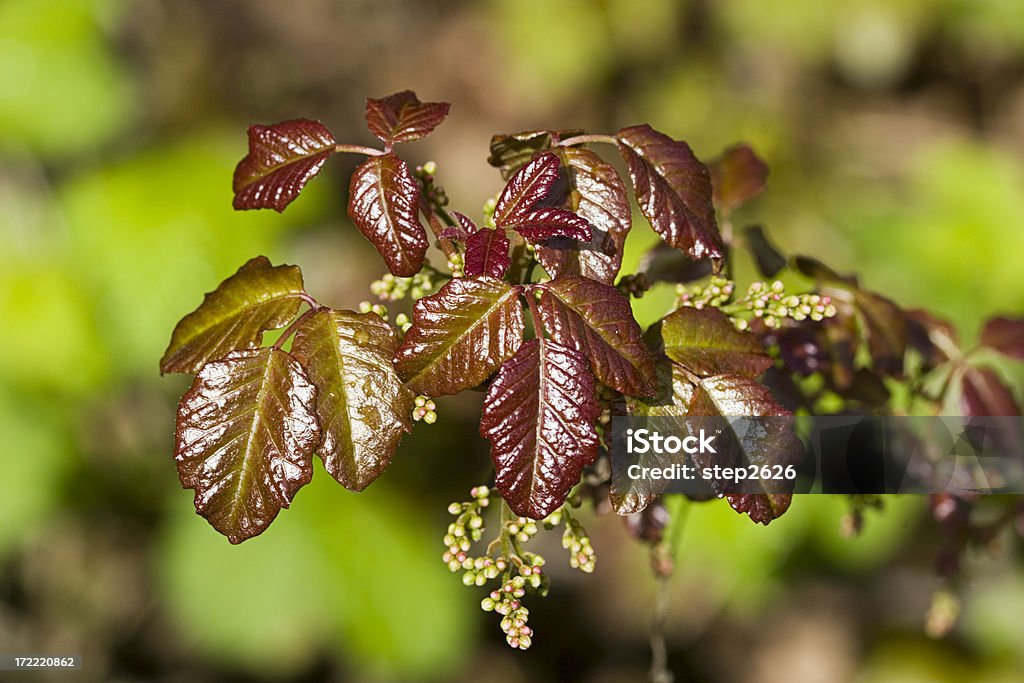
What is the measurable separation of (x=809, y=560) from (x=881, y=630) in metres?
0.65

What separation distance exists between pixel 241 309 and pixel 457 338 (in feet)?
0.93

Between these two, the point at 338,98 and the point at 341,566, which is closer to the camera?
the point at 341,566

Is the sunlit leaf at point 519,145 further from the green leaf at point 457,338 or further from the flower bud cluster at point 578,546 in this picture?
the flower bud cluster at point 578,546

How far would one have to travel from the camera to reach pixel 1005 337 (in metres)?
1.41

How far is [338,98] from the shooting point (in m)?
4.26

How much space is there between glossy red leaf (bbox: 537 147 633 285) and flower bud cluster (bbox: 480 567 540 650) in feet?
1.07

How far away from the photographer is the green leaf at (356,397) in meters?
0.89

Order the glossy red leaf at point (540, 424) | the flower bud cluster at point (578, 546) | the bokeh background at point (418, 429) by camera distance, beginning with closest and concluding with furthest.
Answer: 1. the glossy red leaf at point (540, 424)
2. the flower bud cluster at point (578, 546)
3. the bokeh background at point (418, 429)

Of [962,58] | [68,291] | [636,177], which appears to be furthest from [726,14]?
[636,177]

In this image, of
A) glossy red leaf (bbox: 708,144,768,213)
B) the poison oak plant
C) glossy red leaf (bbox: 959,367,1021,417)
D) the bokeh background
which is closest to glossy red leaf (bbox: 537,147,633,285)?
the poison oak plant

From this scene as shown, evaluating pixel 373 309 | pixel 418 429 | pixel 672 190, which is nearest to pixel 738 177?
pixel 672 190

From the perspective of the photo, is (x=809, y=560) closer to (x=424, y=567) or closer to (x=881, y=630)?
(x=881, y=630)

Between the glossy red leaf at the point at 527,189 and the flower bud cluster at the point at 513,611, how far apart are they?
0.37 metres

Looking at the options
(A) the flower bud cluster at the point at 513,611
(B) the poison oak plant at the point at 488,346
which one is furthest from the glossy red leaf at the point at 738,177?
(A) the flower bud cluster at the point at 513,611
